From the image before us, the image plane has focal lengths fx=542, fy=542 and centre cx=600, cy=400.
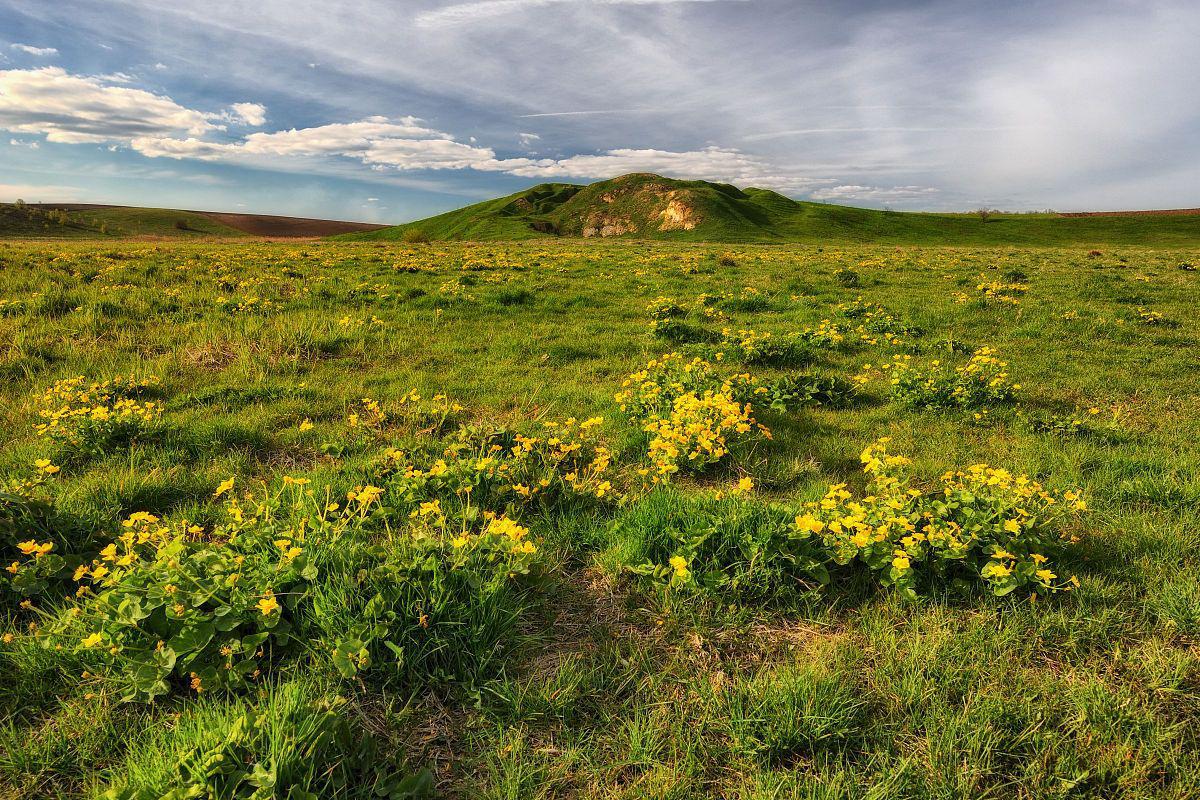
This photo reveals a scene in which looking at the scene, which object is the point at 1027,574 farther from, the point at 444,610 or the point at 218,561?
the point at 218,561

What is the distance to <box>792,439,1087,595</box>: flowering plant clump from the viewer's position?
3723 millimetres

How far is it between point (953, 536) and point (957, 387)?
4317 millimetres

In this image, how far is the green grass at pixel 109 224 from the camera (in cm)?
8475

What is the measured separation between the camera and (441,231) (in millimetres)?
96750

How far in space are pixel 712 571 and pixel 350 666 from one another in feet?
7.67

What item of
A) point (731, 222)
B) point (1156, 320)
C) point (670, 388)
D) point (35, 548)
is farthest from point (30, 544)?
point (731, 222)

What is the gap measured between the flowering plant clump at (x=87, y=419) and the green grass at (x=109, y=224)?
90054 millimetres

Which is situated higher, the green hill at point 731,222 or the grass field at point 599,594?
the green hill at point 731,222

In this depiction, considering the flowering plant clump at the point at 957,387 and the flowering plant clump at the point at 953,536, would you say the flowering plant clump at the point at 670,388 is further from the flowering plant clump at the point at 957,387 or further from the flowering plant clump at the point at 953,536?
the flowering plant clump at the point at 953,536

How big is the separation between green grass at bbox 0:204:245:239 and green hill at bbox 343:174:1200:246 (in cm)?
4286

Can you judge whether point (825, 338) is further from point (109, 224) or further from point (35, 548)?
point (109, 224)

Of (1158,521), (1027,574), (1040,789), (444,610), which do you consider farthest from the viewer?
(1158,521)

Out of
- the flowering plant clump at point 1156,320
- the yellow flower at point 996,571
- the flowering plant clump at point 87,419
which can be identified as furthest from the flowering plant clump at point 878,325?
the flowering plant clump at point 87,419

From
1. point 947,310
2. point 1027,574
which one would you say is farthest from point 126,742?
point 947,310
